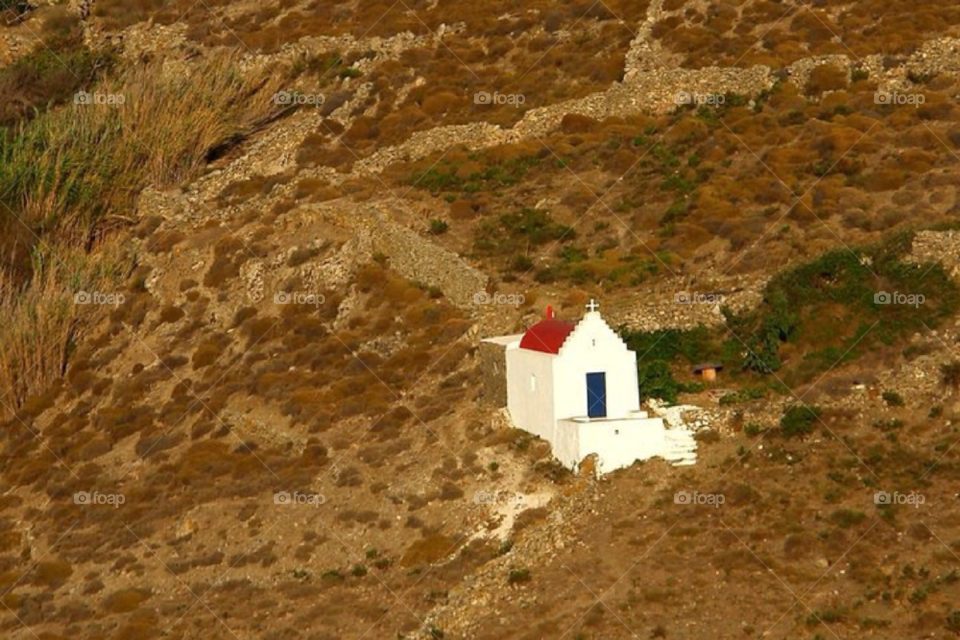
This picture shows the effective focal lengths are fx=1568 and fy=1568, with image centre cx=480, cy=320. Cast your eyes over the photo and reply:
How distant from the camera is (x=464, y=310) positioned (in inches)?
2157

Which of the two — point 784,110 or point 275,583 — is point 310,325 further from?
point 784,110

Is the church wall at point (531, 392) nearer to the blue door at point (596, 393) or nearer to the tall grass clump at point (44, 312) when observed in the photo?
the blue door at point (596, 393)

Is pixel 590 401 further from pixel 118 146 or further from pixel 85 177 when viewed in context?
pixel 118 146

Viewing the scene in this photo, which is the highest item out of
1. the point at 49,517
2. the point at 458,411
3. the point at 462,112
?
the point at 462,112

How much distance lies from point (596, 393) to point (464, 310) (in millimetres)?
9713

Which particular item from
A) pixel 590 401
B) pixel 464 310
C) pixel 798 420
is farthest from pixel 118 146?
pixel 798 420

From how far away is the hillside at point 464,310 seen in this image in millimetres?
41844

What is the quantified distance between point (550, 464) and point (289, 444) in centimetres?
1008

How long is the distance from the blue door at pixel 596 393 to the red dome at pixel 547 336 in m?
1.34

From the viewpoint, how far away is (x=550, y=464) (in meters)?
45.5

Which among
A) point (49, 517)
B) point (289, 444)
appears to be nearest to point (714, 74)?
point (289, 444)

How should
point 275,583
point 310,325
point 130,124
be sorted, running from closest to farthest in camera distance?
point 275,583
point 310,325
point 130,124

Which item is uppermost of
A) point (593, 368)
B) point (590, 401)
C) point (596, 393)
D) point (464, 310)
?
point (593, 368)

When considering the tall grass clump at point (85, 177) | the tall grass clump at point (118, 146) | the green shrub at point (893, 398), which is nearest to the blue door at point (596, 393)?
the green shrub at point (893, 398)
